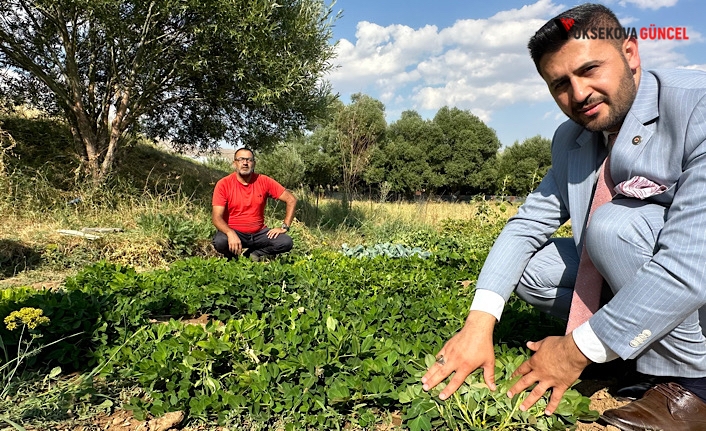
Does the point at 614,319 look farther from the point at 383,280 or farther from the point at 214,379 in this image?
the point at 383,280

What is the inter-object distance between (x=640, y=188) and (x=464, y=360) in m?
0.92

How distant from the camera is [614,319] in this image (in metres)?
1.35

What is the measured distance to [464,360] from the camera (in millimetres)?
1528

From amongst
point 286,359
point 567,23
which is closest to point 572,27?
point 567,23

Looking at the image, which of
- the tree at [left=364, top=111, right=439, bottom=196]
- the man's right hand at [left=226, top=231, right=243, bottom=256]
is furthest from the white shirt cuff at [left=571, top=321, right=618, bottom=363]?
the tree at [left=364, top=111, right=439, bottom=196]

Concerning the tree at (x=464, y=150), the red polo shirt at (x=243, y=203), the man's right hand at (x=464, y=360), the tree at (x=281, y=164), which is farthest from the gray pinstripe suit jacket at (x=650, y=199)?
the tree at (x=464, y=150)

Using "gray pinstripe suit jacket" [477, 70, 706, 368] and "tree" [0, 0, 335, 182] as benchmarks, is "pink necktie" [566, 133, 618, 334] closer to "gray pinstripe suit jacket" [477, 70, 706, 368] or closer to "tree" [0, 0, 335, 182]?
"gray pinstripe suit jacket" [477, 70, 706, 368]

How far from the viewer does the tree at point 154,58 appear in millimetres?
7383

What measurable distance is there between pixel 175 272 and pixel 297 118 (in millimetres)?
7078

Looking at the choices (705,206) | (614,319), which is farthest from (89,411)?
(705,206)

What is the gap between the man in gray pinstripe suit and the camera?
4.35ft

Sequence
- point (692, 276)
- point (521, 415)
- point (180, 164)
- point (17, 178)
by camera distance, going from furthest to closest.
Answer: point (180, 164) → point (17, 178) → point (521, 415) → point (692, 276)

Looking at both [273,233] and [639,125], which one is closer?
[639,125]

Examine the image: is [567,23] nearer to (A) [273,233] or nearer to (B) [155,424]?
(B) [155,424]
